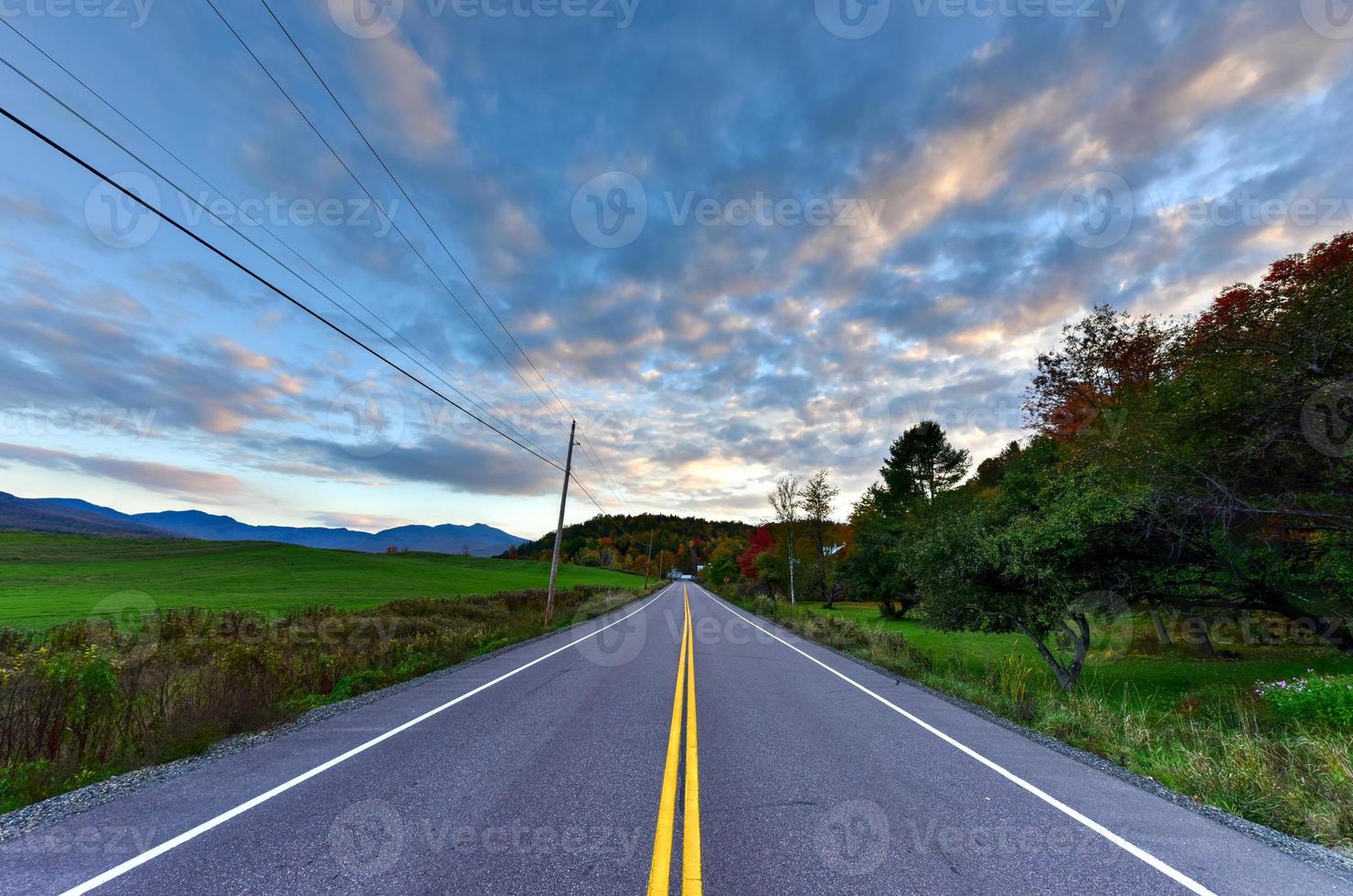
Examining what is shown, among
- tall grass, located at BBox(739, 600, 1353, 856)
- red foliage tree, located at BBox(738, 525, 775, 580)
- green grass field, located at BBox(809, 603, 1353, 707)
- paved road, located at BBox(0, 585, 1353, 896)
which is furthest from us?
red foliage tree, located at BBox(738, 525, 775, 580)

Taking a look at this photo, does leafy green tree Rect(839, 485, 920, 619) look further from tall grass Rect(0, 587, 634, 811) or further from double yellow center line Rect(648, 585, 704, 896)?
double yellow center line Rect(648, 585, 704, 896)

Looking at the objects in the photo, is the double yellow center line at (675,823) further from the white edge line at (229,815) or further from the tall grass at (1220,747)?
the tall grass at (1220,747)

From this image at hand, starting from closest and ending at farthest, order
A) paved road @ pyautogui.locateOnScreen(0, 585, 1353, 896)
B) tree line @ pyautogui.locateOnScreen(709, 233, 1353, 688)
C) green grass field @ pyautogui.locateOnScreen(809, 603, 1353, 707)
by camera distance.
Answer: paved road @ pyautogui.locateOnScreen(0, 585, 1353, 896) → tree line @ pyautogui.locateOnScreen(709, 233, 1353, 688) → green grass field @ pyautogui.locateOnScreen(809, 603, 1353, 707)

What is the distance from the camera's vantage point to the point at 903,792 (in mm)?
5336

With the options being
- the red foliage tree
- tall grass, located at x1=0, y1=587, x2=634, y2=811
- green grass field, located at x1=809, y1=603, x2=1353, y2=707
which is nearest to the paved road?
tall grass, located at x1=0, y1=587, x2=634, y2=811

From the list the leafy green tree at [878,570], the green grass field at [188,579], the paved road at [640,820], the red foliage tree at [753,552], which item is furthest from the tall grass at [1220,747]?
the red foliage tree at [753,552]

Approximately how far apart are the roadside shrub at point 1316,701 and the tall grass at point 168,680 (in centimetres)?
1690

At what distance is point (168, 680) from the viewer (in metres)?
8.70

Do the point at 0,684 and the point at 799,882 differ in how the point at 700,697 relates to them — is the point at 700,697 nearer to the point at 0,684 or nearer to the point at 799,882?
the point at 799,882

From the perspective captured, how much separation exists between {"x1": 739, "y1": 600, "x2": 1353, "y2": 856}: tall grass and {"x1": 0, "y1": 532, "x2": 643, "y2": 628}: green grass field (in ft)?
98.3

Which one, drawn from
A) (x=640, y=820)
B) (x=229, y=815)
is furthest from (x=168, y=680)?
(x=640, y=820)

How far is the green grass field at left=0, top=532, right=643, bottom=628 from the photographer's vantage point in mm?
25875

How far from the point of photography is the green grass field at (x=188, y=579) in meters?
25.9

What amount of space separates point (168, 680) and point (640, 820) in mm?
9348
